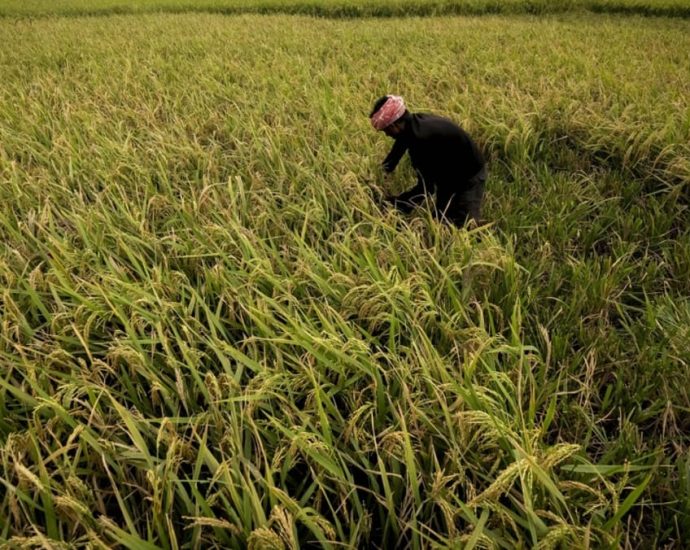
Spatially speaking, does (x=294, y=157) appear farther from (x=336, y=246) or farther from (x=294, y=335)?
(x=294, y=335)

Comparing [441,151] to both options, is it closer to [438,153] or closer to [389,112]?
[438,153]

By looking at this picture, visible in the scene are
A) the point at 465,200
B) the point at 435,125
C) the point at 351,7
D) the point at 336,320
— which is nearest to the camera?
the point at 336,320

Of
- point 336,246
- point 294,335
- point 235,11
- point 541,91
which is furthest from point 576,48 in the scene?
point 235,11

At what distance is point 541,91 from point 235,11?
10.6 metres

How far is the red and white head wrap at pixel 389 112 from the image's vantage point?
7.47ft

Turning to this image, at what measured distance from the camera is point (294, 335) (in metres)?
1.44

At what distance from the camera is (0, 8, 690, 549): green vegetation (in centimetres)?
113

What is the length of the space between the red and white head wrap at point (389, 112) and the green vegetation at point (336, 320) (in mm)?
326

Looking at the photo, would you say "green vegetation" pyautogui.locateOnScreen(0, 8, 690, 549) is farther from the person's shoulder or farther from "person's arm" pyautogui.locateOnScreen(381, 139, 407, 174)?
the person's shoulder

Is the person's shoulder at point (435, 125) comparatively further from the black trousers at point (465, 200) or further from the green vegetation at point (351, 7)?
the green vegetation at point (351, 7)

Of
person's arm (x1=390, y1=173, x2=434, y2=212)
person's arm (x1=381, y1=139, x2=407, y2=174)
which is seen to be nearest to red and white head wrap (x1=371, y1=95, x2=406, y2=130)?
person's arm (x1=381, y1=139, x2=407, y2=174)

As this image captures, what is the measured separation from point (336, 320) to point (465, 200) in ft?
4.19

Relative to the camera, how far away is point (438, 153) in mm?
2502

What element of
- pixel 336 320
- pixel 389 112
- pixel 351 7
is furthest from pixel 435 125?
pixel 351 7
